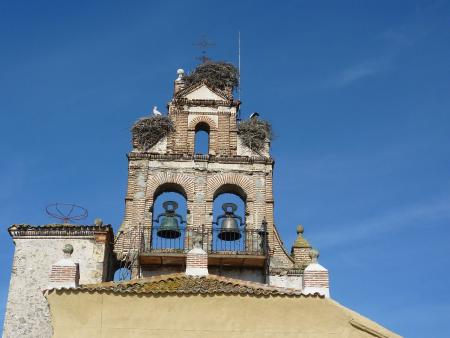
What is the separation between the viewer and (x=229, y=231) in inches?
765

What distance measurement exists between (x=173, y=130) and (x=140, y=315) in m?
9.04

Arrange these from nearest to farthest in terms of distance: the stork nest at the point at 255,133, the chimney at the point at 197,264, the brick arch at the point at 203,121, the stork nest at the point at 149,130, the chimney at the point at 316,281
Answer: the chimney at the point at 316,281 → the chimney at the point at 197,264 → the stork nest at the point at 149,130 → the stork nest at the point at 255,133 → the brick arch at the point at 203,121

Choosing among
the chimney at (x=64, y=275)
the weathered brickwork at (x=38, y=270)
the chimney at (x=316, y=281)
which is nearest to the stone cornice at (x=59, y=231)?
the weathered brickwork at (x=38, y=270)

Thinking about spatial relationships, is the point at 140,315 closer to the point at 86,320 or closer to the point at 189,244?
the point at 86,320

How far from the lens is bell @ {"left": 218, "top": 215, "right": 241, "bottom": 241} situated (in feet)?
63.8

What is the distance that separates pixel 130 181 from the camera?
20500 millimetres

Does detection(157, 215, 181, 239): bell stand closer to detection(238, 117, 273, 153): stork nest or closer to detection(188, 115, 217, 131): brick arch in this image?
detection(188, 115, 217, 131): brick arch

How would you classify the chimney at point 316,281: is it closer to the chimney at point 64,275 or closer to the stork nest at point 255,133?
the chimney at point 64,275

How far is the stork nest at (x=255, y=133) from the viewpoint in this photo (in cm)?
2147

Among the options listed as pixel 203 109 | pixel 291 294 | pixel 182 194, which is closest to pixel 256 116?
pixel 203 109

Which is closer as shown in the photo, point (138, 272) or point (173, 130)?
point (138, 272)

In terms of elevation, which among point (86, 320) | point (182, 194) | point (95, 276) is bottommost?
point (86, 320)

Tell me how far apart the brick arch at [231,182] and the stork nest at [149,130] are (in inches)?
79.6

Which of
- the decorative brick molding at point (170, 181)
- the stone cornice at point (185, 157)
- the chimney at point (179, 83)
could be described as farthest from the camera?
the chimney at point (179, 83)
